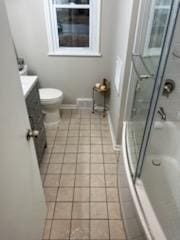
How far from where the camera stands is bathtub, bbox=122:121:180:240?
1.06 m

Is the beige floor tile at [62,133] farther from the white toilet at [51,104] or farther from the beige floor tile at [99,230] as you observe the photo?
the beige floor tile at [99,230]

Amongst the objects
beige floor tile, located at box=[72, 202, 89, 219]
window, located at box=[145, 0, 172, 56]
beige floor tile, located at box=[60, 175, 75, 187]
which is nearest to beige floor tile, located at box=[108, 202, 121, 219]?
beige floor tile, located at box=[72, 202, 89, 219]

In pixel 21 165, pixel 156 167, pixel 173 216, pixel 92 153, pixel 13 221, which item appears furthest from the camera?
pixel 92 153

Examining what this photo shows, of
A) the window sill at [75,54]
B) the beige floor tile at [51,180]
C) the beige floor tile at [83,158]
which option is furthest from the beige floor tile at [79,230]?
the window sill at [75,54]

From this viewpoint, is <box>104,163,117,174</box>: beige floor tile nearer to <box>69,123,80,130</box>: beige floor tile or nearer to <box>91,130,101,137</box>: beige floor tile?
<box>91,130,101,137</box>: beige floor tile

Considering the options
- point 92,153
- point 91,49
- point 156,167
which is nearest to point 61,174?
point 92,153

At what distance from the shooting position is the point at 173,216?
1.28 metres

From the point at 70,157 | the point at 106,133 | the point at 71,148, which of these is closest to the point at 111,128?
the point at 106,133

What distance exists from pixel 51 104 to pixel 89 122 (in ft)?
2.22

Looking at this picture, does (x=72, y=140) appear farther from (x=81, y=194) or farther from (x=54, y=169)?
(x=81, y=194)

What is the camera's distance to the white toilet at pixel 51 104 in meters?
2.48

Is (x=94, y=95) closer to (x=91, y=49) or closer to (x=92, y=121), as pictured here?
(x=92, y=121)

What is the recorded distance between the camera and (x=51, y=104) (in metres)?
2.52

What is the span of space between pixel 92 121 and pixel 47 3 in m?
1.73
